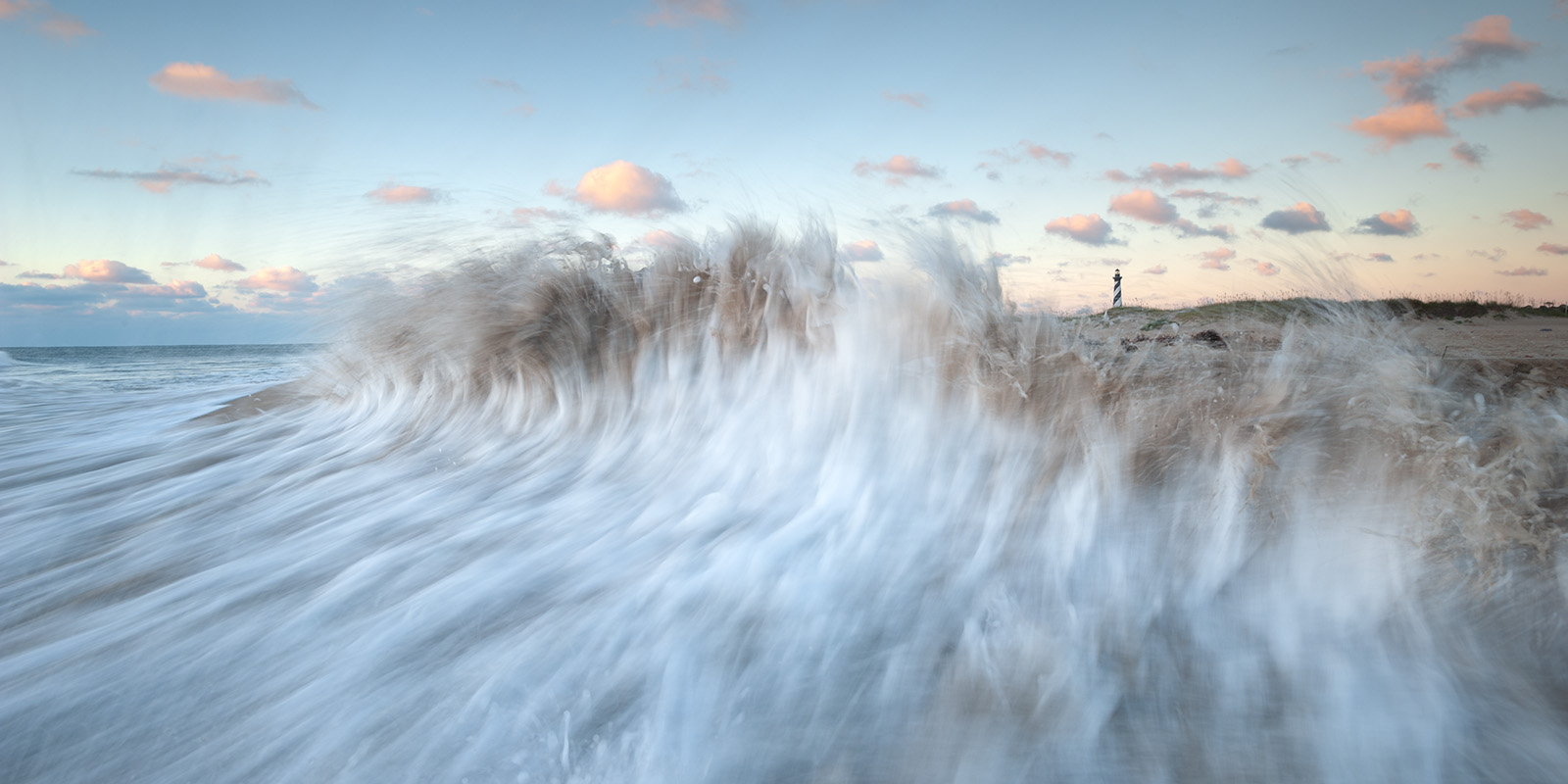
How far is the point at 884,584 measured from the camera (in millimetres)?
1272

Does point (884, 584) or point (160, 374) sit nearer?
point (884, 584)

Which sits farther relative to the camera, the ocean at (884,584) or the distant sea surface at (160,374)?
the distant sea surface at (160,374)

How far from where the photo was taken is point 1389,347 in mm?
1360

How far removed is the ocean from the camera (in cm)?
89

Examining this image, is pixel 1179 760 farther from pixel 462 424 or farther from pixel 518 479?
pixel 462 424

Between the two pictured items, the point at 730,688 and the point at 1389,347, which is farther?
the point at 1389,347

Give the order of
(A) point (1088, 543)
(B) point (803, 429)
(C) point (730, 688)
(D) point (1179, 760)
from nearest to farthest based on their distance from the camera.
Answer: (D) point (1179, 760) < (C) point (730, 688) < (A) point (1088, 543) < (B) point (803, 429)

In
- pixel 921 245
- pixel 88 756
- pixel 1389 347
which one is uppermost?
pixel 921 245

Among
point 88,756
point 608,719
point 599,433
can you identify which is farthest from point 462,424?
point 608,719

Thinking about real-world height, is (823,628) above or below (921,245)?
below

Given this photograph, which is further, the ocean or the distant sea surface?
the distant sea surface

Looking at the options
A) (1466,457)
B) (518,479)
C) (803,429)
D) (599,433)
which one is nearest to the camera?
(1466,457)

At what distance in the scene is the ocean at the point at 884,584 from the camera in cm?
89

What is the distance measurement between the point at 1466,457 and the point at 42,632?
8.58ft
